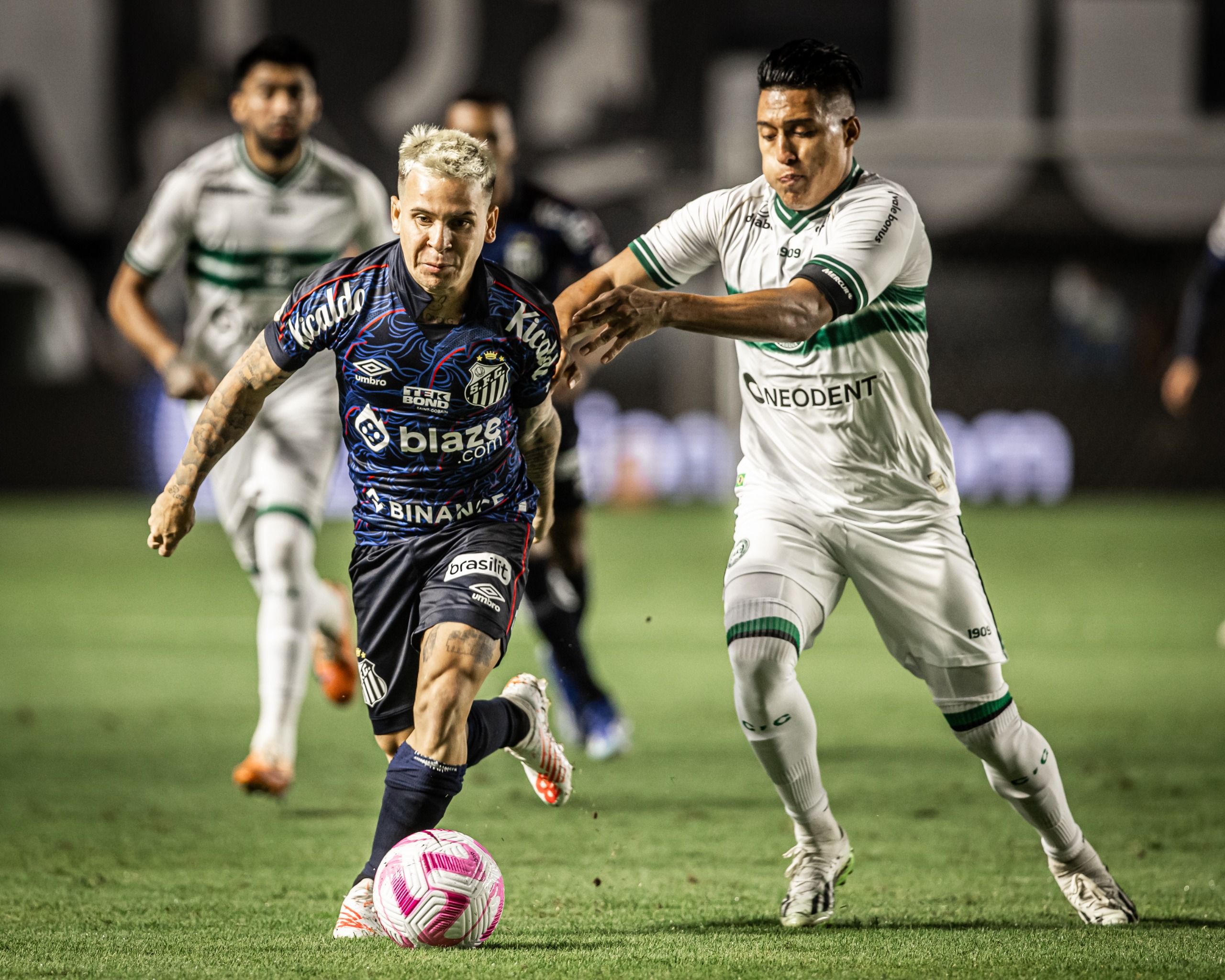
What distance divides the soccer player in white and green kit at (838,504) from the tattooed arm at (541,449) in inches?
8.9

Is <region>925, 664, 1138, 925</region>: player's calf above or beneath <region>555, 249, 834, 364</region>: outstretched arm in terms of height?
beneath

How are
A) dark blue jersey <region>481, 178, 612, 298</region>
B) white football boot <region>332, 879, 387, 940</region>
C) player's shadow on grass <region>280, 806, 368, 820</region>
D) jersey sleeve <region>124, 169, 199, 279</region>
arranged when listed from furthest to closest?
dark blue jersey <region>481, 178, 612, 298</region> < jersey sleeve <region>124, 169, 199, 279</region> < player's shadow on grass <region>280, 806, 368, 820</region> < white football boot <region>332, 879, 387, 940</region>

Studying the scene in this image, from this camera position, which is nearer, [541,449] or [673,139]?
[541,449]

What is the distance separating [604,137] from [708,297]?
14050mm

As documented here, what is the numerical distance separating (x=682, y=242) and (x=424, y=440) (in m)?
0.92

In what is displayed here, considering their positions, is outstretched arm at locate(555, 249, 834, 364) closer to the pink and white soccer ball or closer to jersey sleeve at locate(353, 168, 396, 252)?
the pink and white soccer ball

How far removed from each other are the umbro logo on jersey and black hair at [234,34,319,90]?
241cm

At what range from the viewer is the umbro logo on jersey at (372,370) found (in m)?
4.10

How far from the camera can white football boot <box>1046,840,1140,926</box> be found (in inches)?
165

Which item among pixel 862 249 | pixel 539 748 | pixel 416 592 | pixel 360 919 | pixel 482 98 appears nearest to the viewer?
pixel 360 919

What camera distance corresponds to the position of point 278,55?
20.0 feet

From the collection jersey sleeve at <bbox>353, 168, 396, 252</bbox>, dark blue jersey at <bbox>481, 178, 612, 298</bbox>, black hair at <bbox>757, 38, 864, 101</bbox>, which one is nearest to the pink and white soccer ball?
black hair at <bbox>757, 38, 864, 101</bbox>

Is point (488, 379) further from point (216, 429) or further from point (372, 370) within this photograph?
point (216, 429)

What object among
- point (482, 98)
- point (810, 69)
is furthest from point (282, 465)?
point (810, 69)
